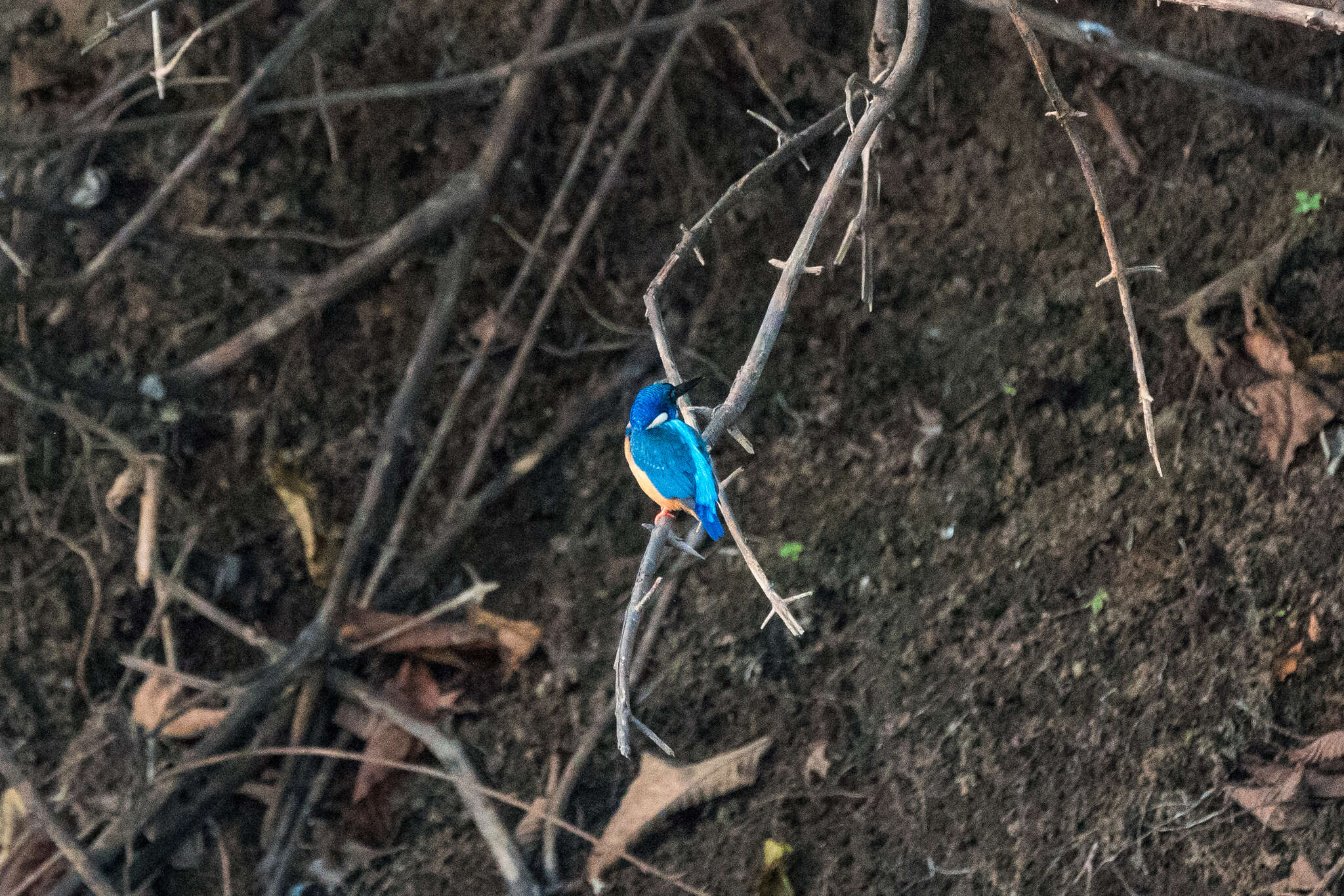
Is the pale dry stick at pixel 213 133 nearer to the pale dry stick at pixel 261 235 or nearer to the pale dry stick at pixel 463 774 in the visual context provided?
the pale dry stick at pixel 261 235

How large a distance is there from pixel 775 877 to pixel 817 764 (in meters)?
0.31

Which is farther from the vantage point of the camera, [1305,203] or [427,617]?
[427,617]

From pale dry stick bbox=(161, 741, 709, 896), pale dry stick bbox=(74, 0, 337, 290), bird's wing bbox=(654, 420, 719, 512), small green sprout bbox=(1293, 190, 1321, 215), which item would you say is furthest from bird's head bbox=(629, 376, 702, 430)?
pale dry stick bbox=(74, 0, 337, 290)

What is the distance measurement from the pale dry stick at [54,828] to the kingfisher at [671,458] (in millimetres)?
1904

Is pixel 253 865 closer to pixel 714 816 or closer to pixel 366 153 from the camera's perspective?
pixel 714 816

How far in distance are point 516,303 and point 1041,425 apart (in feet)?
5.84

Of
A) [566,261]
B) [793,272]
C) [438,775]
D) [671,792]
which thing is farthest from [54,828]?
[793,272]

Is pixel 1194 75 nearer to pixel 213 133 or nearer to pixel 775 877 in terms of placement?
pixel 775 877

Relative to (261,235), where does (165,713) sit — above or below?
below

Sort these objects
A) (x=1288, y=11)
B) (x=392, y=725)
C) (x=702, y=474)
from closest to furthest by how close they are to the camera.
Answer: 1. (x=1288, y=11)
2. (x=702, y=474)
3. (x=392, y=725)

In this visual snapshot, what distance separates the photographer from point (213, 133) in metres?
3.59

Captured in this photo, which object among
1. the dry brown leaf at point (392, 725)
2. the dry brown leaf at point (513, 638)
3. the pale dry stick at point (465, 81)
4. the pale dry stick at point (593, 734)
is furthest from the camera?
the pale dry stick at point (465, 81)

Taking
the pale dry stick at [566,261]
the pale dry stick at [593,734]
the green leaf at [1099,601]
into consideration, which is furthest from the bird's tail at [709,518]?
the pale dry stick at [566,261]

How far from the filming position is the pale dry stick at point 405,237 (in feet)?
11.8
